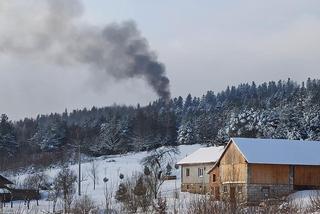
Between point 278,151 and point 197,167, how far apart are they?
16810mm

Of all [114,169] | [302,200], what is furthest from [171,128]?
[302,200]

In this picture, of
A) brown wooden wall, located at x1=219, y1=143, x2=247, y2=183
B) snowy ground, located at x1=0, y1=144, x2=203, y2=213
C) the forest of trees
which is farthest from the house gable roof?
the forest of trees

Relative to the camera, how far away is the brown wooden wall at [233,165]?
52125 mm

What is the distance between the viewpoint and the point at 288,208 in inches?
750

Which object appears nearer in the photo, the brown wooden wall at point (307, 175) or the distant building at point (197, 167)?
the brown wooden wall at point (307, 175)

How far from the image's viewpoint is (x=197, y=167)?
69250 millimetres

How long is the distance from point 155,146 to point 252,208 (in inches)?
3698

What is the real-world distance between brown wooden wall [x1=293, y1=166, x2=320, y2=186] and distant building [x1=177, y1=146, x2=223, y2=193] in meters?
14.4

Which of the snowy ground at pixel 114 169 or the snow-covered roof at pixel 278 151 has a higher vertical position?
the snow-covered roof at pixel 278 151

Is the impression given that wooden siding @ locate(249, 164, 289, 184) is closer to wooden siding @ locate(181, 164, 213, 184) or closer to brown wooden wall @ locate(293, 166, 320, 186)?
brown wooden wall @ locate(293, 166, 320, 186)

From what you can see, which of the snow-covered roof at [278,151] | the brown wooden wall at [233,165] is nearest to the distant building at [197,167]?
the brown wooden wall at [233,165]

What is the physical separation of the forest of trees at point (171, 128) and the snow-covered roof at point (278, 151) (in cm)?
3168

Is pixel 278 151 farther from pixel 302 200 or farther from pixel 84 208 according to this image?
pixel 84 208

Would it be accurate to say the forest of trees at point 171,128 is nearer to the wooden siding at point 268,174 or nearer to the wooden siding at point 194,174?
the wooden siding at point 194,174
